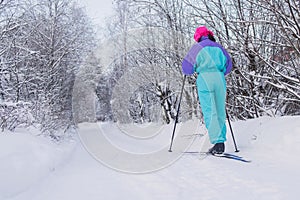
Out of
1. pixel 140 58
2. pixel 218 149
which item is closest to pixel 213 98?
pixel 218 149

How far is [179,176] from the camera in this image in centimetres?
225

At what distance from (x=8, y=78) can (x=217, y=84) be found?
4.81 metres

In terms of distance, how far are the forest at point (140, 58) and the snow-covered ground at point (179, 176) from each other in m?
0.83

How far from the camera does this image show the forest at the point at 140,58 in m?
3.72

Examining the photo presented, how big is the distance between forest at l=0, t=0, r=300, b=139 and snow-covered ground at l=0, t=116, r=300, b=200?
83 cm

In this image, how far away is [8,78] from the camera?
20.0 ft

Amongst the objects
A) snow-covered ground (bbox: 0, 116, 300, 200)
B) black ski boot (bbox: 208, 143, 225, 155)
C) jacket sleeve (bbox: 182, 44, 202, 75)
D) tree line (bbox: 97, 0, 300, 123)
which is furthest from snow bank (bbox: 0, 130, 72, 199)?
tree line (bbox: 97, 0, 300, 123)

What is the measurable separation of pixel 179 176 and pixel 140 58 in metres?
7.81

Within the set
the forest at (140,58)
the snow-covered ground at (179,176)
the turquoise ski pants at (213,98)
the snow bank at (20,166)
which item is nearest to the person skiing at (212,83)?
the turquoise ski pants at (213,98)

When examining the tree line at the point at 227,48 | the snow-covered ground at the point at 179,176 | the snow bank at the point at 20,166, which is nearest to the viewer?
the snow-covered ground at the point at 179,176

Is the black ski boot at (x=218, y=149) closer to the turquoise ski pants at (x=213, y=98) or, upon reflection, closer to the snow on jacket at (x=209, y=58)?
the turquoise ski pants at (x=213, y=98)

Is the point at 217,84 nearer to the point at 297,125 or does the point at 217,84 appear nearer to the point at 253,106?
the point at 297,125

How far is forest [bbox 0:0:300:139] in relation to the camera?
3717 mm

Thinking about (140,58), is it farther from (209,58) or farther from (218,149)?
(218,149)
